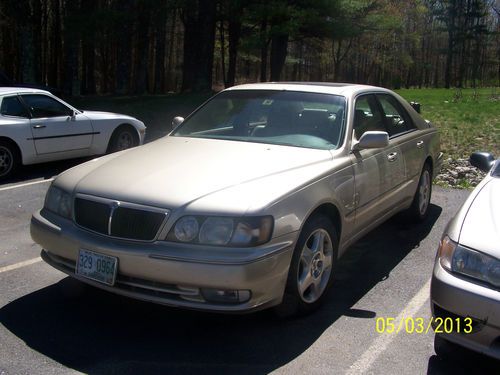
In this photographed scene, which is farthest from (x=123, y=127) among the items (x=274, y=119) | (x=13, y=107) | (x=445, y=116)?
(x=445, y=116)

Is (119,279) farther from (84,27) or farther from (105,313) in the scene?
(84,27)

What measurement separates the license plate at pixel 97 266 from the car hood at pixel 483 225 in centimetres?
→ 201

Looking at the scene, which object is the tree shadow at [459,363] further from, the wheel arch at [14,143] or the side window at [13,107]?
the side window at [13,107]

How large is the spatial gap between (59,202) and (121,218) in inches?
26.8

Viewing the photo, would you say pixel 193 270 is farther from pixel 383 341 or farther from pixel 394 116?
pixel 394 116

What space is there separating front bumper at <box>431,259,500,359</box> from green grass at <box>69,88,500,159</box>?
7.16 m

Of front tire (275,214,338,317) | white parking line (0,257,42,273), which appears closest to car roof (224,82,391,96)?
front tire (275,214,338,317)

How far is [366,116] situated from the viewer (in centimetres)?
514

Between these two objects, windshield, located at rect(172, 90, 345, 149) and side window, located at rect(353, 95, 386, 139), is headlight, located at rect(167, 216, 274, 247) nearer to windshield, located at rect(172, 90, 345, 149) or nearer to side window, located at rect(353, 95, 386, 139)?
windshield, located at rect(172, 90, 345, 149)

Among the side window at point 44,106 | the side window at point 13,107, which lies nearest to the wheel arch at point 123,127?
the side window at point 44,106

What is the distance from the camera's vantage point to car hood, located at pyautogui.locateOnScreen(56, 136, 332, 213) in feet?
11.5

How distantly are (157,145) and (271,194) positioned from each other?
5.27ft

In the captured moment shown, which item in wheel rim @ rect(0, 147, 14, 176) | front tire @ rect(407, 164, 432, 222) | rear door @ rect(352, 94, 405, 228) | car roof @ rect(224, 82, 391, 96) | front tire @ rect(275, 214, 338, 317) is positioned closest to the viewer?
front tire @ rect(275, 214, 338, 317)

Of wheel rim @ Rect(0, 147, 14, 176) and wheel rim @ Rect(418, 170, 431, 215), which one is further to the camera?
wheel rim @ Rect(0, 147, 14, 176)
